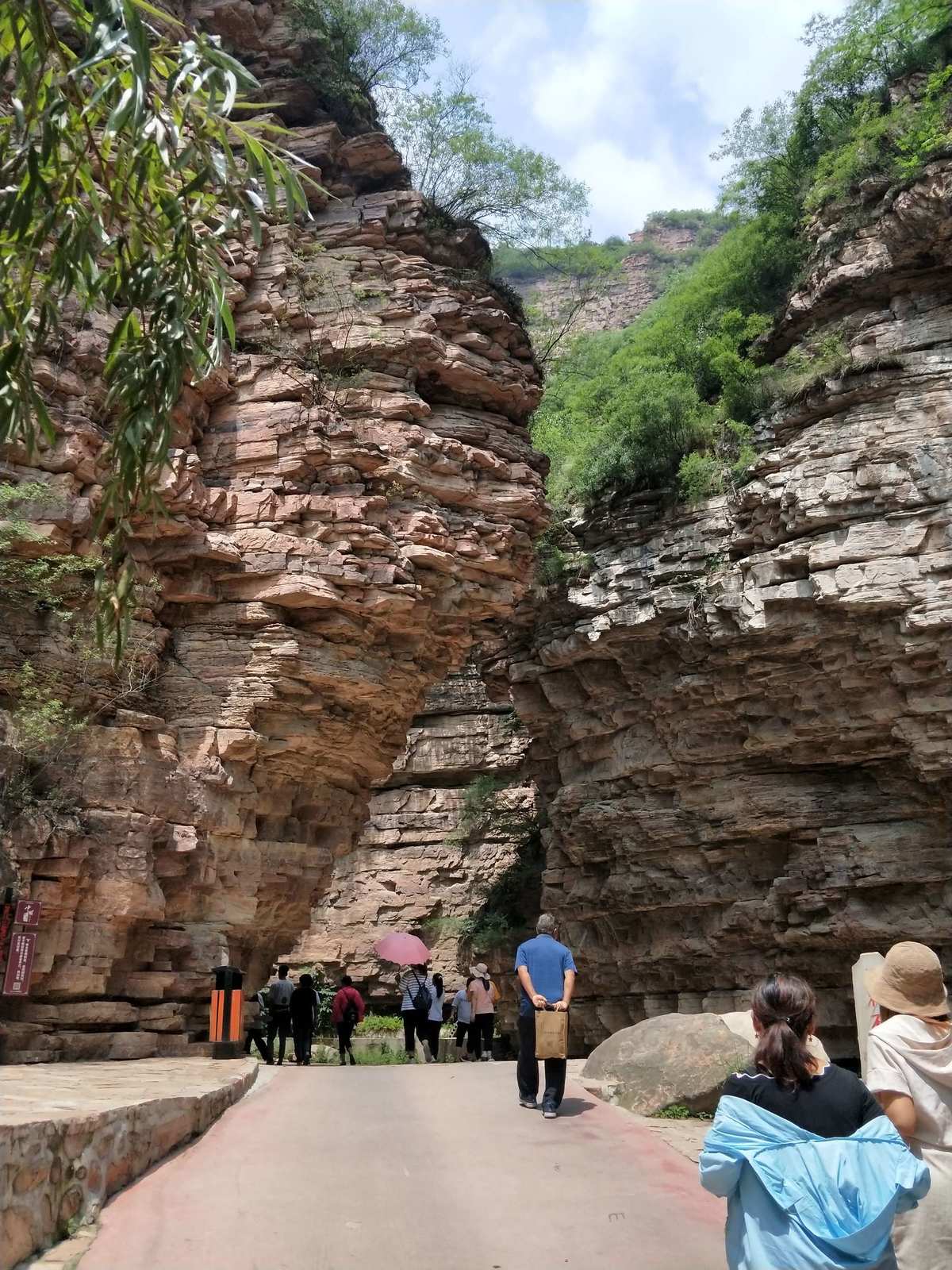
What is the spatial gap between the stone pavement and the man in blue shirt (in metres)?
2.26

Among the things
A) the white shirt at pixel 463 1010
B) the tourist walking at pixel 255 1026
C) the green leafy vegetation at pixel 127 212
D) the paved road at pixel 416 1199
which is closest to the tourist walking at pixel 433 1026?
the white shirt at pixel 463 1010

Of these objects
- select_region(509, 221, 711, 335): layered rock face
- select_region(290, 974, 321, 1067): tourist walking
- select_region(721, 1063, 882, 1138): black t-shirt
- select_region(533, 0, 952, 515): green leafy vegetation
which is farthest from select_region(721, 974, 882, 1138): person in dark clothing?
select_region(509, 221, 711, 335): layered rock face

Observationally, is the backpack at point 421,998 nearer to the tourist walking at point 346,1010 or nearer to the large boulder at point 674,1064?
the tourist walking at point 346,1010

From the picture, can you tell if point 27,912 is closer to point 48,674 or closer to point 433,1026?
point 48,674

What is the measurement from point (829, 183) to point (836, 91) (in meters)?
3.06

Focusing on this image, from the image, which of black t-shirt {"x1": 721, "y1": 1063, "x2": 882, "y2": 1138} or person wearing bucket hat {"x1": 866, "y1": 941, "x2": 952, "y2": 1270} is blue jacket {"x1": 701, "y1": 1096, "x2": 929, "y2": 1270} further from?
person wearing bucket hat {"x1": 866, "y1": 941, "x2": 952, "y2": 1270}

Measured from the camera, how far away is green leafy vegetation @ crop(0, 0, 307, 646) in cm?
419

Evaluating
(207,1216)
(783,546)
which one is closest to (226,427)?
(783,546)

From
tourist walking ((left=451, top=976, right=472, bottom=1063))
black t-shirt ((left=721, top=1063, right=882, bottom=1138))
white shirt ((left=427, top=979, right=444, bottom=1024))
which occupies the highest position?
black t-shirt ((left=721, top=1063, right=882, bottom=1138))

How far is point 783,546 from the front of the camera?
17.5 m

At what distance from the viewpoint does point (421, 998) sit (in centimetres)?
1478

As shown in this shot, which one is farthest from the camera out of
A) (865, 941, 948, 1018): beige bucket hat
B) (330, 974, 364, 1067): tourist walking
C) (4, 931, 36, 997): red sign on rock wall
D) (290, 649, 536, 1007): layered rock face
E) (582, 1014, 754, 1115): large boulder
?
(290, 649, 536, 1007): layered rock face

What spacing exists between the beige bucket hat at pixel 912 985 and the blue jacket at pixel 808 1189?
1.51 feet

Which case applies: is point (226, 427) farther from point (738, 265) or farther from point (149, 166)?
point (738, 265)
